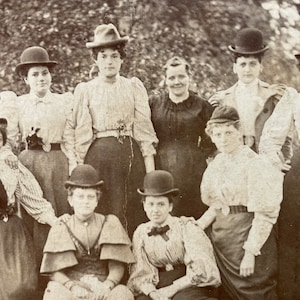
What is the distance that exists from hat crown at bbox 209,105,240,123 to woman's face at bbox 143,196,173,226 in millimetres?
737

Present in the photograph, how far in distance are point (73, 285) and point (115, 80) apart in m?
1.65

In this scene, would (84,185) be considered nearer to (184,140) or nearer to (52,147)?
(52,147)

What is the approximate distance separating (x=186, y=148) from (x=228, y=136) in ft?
1.13

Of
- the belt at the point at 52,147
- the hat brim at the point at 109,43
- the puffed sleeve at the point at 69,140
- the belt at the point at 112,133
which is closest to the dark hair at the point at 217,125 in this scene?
the belt at the point at 112,133

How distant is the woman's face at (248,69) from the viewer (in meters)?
6.67

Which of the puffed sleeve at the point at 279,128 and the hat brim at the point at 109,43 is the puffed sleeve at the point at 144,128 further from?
the puffed sleeve at the point at 279,128

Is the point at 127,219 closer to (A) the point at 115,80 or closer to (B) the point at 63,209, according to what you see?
(B) the point at 63,209

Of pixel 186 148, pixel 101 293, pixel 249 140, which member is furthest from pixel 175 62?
pixel 101 293

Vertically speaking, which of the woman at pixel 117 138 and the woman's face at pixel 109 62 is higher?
the woman's face at pixel 109 62

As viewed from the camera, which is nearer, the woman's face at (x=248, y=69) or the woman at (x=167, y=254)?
the woman at (x=167, y=254)

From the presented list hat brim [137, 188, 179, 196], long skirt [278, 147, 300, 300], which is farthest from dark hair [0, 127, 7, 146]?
long skirt [278, 147, 300, 300]

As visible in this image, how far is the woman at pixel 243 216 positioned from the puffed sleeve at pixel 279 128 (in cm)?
10

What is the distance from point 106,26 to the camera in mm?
6727

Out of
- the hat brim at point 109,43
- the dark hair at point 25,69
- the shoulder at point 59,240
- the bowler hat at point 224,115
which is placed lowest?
the shoulder at point 59,240
